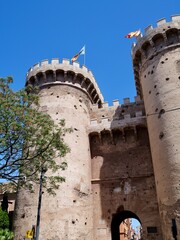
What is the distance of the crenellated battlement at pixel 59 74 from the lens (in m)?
20.2

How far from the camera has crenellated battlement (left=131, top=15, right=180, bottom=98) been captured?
17859mm

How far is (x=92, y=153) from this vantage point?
19.3 metres

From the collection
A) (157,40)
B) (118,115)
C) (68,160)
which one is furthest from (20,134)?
(157,40)

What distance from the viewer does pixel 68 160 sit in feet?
54.7

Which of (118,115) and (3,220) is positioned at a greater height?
(118,115)

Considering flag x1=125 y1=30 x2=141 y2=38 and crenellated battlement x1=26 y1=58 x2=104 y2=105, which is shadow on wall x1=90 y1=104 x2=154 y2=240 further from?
flag x1=125 y1=30 x2=141 y2=38

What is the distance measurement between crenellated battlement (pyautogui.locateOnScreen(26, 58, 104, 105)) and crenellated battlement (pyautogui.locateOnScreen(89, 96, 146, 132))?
7.80ft

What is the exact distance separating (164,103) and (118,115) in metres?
4.86

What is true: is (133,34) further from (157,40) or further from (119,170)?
(119,170)

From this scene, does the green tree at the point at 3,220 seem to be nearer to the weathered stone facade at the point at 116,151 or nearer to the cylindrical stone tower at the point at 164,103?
the weathered stone facade at the point at 116,151

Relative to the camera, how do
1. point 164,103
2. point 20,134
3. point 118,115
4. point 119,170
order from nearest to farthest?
1. point 20,134
2. point 164,103
3. point 119,170
4. point 118,115

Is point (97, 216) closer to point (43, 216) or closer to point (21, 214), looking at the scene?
point (43, 216)

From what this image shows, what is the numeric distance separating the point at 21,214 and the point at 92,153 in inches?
267

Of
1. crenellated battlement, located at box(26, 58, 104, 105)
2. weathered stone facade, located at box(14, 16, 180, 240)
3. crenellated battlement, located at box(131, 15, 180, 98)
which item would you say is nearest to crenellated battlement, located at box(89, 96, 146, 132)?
weathered stone facade, located at box(14, 16, 180, 240)
